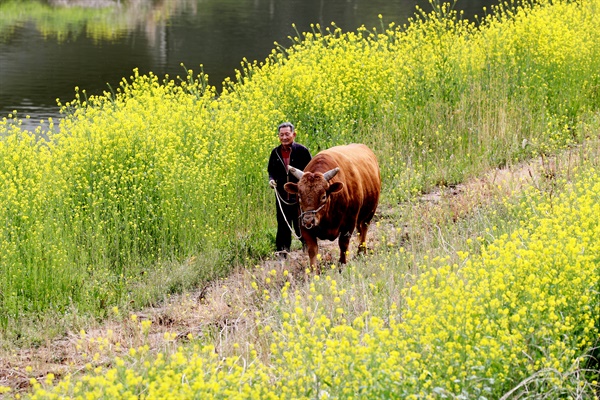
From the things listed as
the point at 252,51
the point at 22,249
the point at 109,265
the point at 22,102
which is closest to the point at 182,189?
the point at 109,265

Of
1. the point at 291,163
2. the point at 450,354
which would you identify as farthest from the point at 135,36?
the point at 450,354

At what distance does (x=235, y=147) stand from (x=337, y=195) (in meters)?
3.15

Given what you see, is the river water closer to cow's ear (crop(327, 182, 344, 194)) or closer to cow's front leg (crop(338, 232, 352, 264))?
cow's front leg (crop(338, 232, 352, 264))

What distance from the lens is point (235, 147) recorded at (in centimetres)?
1227

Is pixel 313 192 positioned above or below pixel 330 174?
below

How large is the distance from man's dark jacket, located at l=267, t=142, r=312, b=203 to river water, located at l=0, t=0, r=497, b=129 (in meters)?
13.0

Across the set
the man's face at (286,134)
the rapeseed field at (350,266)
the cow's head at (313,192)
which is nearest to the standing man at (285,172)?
the man's face at (286,134)

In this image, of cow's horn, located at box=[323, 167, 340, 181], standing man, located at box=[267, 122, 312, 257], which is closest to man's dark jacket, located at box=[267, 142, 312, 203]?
standing man, located at box=[267, 122, 312, 257]

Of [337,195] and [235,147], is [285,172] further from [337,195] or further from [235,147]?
→ [235,147]

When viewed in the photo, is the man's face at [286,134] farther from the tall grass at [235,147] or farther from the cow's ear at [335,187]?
the tall grass at [235,147]

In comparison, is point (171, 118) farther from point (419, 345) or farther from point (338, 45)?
point (419, 345)

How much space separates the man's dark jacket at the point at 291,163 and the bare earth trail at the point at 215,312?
99 centimetres

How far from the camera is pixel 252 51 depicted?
3188 cm

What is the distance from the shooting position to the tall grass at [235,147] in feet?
33.9
